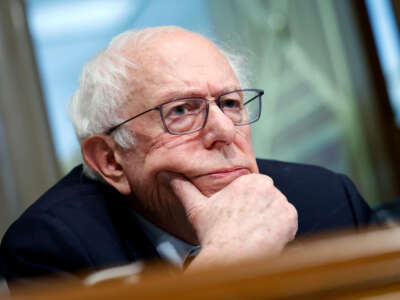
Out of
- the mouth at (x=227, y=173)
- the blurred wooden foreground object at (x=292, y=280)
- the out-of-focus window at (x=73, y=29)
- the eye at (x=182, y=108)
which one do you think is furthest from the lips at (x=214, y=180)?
the blurred wooden foreground object at (x=292, y=280)

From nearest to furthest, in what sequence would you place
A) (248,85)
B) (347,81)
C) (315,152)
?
(248,85)
(315,152)
(347,81)

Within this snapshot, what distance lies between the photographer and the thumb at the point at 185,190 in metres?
0.79

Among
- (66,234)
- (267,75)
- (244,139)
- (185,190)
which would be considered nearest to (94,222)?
(66,234)

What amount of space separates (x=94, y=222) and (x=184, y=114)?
0.23 metres

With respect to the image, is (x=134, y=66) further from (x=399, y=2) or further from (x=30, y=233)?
(x=399, y=2)

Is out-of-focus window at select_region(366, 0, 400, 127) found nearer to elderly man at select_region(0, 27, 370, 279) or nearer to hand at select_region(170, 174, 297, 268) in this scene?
elderly man at select_region(0, 27, 370, 279)

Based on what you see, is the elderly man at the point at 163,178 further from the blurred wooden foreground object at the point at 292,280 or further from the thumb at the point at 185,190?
the blurred wooden foreground object at the point at 292,280

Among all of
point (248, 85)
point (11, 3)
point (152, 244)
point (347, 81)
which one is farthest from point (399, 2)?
point (11, 3)

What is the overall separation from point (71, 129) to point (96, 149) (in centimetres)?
12

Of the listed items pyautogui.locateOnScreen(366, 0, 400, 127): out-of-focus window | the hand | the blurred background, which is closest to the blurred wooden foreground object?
the hand

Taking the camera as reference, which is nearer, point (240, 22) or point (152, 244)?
point (152, 244)

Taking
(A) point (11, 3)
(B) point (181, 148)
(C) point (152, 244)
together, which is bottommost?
(C) point (152, 244)

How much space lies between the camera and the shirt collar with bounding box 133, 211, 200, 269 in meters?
0.76

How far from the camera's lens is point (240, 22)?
150 centimetres
